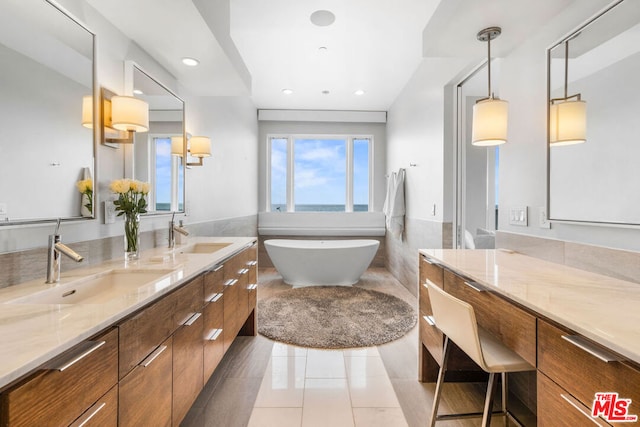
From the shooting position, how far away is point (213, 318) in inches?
65.6

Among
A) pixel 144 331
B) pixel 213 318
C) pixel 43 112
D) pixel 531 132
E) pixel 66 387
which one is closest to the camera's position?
pixel 66 387

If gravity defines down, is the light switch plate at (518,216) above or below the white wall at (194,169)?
below

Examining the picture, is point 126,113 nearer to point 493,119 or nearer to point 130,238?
point 130,238

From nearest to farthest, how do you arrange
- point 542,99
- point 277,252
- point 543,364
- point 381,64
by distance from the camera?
1. point 543,364
2. point 542,99
3. point 381,64
4. point 277,252

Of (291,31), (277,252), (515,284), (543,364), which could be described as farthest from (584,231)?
(277,252)

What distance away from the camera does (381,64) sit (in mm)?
3441

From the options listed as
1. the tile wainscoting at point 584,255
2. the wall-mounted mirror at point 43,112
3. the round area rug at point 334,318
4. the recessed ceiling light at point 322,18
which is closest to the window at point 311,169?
the round area rug at point 334,318

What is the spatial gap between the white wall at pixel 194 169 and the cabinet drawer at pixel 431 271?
1807 millimetres

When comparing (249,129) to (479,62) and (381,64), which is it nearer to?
(381,64)

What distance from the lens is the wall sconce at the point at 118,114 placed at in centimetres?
167

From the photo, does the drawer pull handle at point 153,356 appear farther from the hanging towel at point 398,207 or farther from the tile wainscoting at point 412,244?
the hanging towel at point 398,207

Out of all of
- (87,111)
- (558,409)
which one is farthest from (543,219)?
(87,111)

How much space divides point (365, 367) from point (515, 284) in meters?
1.29

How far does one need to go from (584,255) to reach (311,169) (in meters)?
4.41
